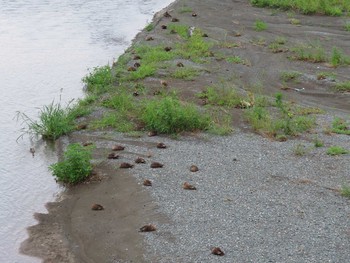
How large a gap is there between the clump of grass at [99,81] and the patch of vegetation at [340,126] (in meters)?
5.72

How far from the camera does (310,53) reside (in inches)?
753

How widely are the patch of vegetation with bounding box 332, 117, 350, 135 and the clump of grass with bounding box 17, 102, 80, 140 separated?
549 centimetres

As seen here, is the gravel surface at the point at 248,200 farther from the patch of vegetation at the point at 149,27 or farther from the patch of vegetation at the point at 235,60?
the patch of vegetation at the point at 149,27

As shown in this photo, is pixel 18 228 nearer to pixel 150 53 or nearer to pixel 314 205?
pixel 314 205

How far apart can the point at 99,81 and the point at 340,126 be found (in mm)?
6353

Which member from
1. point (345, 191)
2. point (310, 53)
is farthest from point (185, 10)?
point (345, 191)

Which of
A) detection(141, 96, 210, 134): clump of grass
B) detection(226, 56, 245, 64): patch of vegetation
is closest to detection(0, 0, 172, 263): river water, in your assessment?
detection(141, 96, 210, 134): clump of grass

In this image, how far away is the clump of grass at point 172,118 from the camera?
523 inches

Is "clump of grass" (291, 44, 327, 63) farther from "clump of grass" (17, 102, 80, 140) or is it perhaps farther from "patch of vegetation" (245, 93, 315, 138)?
"clump of grass" (17, 102, 80, 140)

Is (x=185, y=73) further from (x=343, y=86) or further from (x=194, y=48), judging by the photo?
(x=343, y=86)

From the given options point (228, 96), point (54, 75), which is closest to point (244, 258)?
point (228, 96)

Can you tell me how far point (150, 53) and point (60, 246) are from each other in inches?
408

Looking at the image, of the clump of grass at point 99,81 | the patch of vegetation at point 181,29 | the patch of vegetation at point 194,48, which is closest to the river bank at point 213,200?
the clump of grass at point 99,81

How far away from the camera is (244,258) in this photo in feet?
28.1
